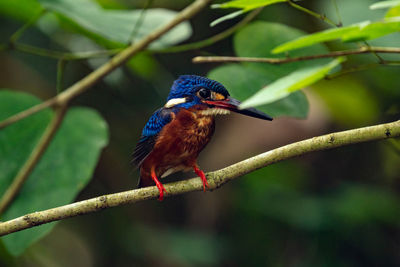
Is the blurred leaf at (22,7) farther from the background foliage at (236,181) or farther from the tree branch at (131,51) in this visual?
the tree branch at (131,51)

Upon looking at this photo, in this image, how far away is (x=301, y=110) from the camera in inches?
36.8

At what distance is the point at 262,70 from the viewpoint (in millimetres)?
970

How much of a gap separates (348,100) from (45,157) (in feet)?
4.71

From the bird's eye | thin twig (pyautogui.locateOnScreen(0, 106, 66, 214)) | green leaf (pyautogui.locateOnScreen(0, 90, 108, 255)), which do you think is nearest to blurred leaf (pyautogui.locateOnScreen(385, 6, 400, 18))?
the bird's eye

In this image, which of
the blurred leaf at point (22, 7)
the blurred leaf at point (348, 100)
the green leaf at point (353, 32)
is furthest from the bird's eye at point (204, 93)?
the blurred leaf at point (348, 100)

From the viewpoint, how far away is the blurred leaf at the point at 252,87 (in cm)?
89

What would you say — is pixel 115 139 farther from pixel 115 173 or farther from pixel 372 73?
pixel 372 73

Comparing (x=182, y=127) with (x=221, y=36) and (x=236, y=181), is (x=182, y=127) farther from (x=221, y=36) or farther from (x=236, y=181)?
(x=236, y=181)

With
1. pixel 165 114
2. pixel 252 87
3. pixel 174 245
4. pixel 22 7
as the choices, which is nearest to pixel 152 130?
pixel 165 114

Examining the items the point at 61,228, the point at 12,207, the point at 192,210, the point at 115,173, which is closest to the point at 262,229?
the point at 192,210

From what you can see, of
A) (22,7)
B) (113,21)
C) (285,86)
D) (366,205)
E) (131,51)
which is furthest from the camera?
(366,205)

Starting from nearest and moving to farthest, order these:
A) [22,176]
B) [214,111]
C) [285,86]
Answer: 1. [285,86]
2. [214,111]
3. [22,176]

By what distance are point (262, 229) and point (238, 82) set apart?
4.54ft

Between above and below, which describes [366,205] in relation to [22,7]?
below
